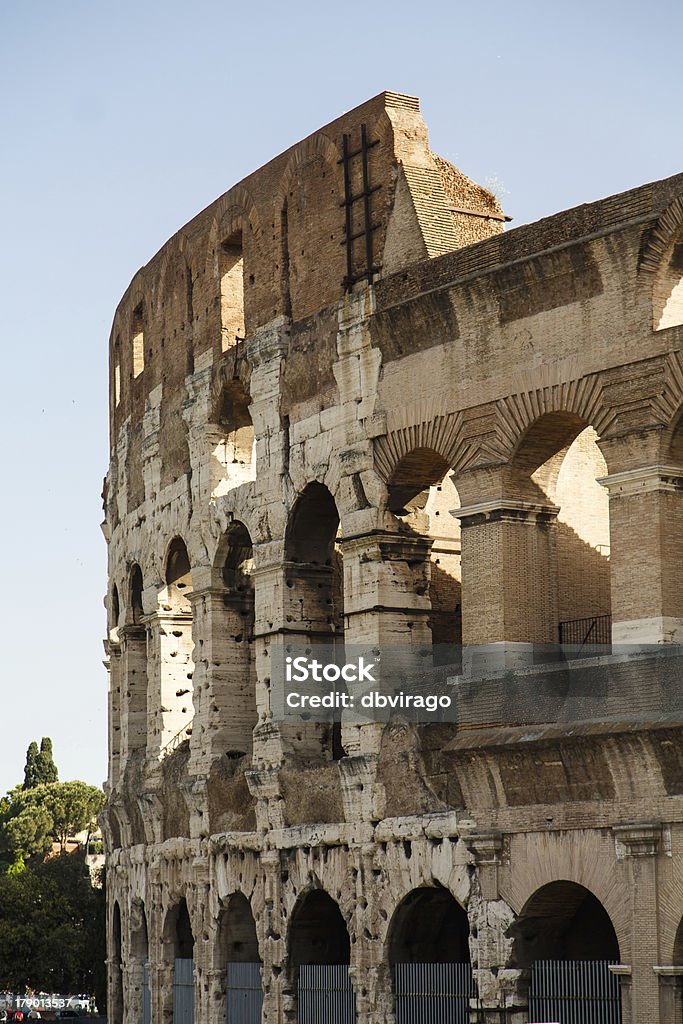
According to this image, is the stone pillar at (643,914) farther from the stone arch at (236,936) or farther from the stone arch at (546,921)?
the stone arch at (236,936)

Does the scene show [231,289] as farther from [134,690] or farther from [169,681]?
[134,690]

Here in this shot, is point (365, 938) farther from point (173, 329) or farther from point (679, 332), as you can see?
point (173, 329)

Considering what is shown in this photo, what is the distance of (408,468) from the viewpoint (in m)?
20.2

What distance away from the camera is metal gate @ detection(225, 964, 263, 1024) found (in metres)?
22.0

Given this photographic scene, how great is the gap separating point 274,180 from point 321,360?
2.69 metres

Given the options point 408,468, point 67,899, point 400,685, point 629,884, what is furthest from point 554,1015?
point 67,899

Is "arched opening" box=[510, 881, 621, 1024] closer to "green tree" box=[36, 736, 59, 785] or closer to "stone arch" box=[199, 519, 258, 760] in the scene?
"stone arch" box=[199, 519, 258, 760]

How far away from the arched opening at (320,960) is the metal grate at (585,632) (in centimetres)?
408

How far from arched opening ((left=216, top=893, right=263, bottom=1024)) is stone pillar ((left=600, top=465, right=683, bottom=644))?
7730 millimetres

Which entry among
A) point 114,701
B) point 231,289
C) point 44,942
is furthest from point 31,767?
point 231,289

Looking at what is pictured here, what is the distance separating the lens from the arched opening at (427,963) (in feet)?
61.7

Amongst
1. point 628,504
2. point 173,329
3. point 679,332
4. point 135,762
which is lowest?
point 135,762

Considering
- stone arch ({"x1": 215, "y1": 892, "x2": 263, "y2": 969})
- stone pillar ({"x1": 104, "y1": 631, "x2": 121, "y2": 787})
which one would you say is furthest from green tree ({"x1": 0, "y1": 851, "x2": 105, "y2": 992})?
stone arch ({"x1": 215, "y1": 892, "x2": 263, "y2": 969})

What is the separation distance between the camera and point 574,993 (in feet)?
56.9
